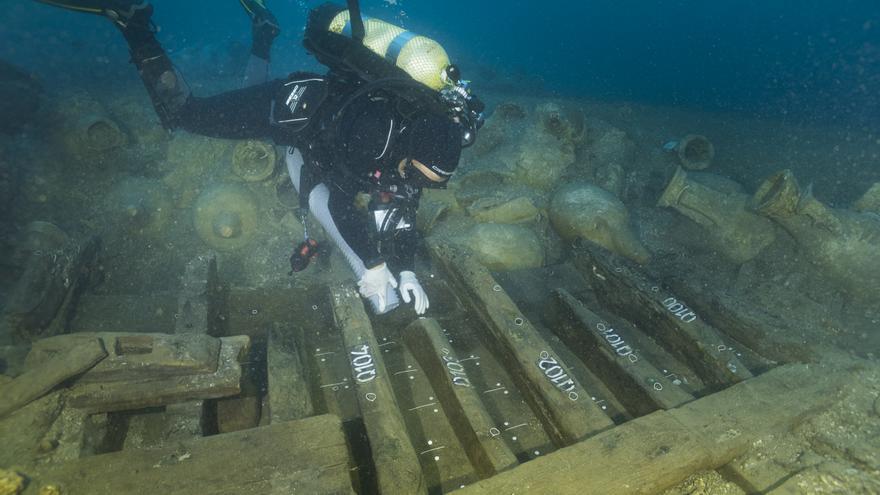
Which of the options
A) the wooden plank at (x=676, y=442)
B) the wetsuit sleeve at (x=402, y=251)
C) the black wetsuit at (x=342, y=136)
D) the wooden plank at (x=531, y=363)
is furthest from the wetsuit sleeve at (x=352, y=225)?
the wooden plank at (x=676, y=442)

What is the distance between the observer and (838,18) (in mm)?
66000

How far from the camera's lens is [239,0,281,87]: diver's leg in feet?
20.5

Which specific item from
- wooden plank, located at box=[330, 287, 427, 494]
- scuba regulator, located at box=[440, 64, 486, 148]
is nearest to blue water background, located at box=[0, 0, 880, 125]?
scuba regulator, located at box=[440, 64, 486, 148]

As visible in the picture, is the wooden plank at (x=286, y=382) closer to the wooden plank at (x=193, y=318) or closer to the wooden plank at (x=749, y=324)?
the wooden plank at (x=193, y=318)

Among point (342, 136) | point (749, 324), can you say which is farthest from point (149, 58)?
point (749, 324)

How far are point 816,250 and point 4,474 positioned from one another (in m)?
6.54

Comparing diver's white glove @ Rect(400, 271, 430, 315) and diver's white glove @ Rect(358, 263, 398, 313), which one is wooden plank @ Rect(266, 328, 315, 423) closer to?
diver's white glove @ Rect(358, 263, 398, 313)

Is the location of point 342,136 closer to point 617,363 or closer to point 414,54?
point 414,54

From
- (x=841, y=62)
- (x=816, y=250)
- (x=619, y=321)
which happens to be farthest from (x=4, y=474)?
(x=841, y=62)

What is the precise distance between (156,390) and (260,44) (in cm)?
573

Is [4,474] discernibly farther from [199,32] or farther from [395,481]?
[199,32]

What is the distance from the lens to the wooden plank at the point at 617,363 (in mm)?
2391

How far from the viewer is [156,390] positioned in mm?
2213

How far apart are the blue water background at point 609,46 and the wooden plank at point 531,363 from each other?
11.5 metres
